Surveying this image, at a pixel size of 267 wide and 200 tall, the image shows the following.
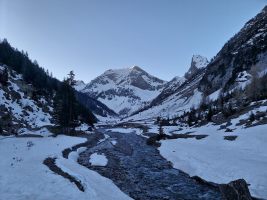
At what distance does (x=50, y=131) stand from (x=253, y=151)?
48.6 metres

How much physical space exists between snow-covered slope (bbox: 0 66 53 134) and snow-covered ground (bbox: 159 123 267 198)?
3865cm

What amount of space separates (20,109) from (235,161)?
64.0 metres

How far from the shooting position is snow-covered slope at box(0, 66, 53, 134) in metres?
65.8

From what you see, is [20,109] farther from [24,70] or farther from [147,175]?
[147,175]

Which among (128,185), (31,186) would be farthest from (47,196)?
(128,185)

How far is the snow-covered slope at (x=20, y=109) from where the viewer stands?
6581 cm

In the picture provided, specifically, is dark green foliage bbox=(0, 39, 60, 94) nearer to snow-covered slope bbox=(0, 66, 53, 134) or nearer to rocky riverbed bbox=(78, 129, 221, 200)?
snow-covered slope bbox=(0, 66, 53, 134)

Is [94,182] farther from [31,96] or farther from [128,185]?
[31,96]

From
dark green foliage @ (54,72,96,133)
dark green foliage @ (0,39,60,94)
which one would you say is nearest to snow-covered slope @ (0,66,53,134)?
dark green foliage @ (54,72,96,133)

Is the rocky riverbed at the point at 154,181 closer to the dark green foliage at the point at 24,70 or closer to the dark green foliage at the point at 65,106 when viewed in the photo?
the dark green foliage at the point at 65,106

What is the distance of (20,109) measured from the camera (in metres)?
78.0

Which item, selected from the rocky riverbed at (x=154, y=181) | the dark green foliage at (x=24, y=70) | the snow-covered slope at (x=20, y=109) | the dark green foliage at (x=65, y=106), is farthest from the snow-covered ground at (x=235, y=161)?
the dark green foliage at (x=24, y=70)

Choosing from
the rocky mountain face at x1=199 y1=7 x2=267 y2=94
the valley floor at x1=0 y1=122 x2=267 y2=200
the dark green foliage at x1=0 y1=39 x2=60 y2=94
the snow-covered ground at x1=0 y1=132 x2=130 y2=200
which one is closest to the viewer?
the snow-covered ground at x1=0 y1=132 x2=130 y2=200

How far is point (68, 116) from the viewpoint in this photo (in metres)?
71.0
